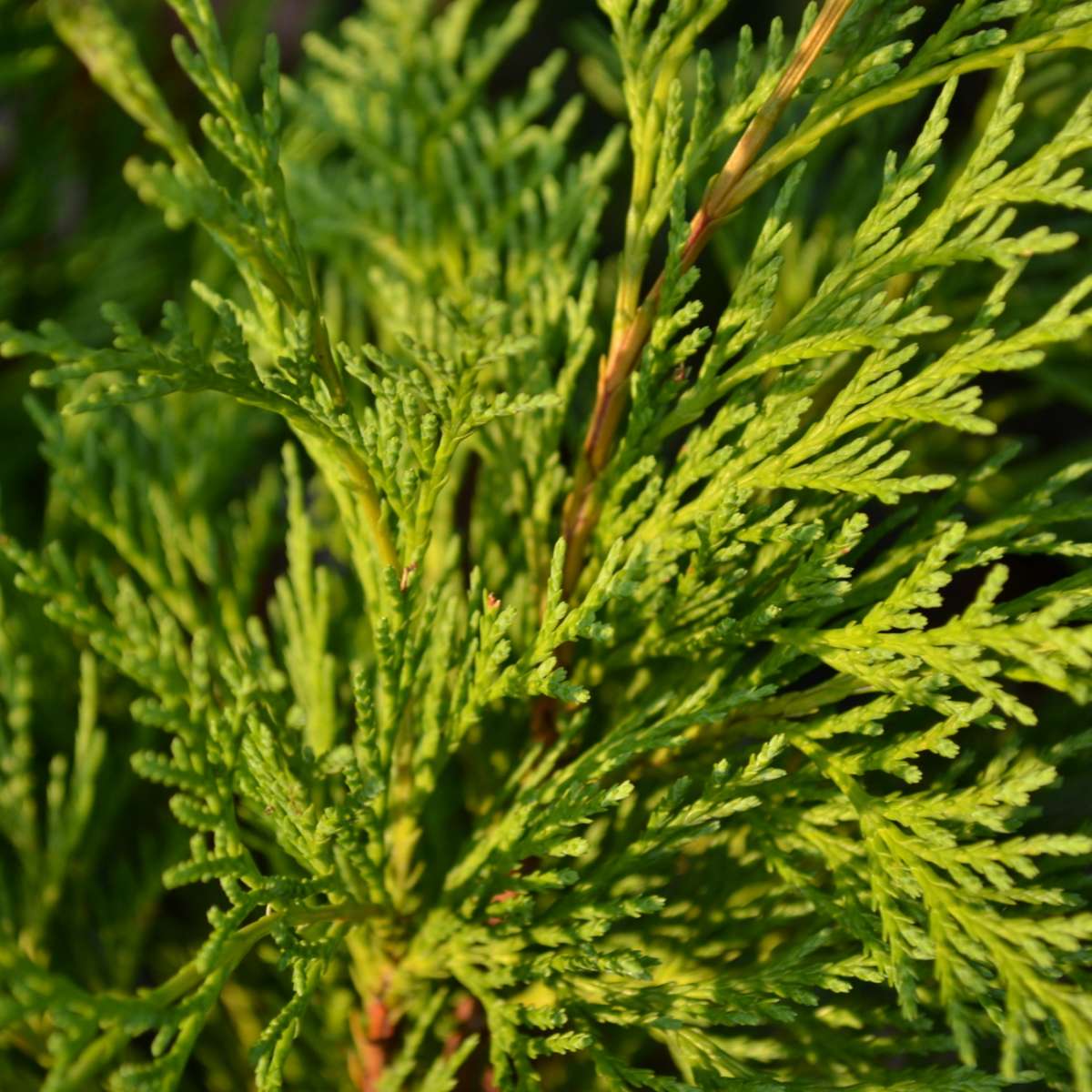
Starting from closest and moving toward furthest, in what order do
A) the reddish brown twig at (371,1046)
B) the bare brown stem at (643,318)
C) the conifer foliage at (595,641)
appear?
the conifer foliage at (595,641) → the bare brown stem at (643,318) → the reddish brown twig at (371,1046)

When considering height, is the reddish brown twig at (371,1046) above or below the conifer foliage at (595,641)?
below

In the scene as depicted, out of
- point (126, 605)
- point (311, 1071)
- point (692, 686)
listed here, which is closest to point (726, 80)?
point (692, 686)

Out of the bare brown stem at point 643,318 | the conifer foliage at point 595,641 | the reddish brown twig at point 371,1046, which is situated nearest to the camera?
the conifer foliage at point 595,641

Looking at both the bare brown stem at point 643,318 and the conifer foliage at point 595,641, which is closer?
the conifer foliage at point 595,641

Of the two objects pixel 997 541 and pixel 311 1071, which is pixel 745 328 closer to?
pixel 997 541

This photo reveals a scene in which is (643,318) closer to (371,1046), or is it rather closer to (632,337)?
(632,337)

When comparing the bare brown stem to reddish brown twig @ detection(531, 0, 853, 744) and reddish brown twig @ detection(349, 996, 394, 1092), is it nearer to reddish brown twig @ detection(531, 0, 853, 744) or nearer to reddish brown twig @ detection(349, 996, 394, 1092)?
reddish brown twig @ detection(531, 0, 853, 744)

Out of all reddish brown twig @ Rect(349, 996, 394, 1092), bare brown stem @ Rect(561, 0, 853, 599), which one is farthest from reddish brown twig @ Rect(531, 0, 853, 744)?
reddish brown twig @ Rect(349, 996, 394, 1092)

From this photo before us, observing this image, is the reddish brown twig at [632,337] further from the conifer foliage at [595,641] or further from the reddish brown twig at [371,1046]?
the reddish brown twig at [371,1046]

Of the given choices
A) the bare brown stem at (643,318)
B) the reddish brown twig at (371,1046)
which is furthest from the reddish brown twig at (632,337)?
the reddish brown twig at (371,1046)
